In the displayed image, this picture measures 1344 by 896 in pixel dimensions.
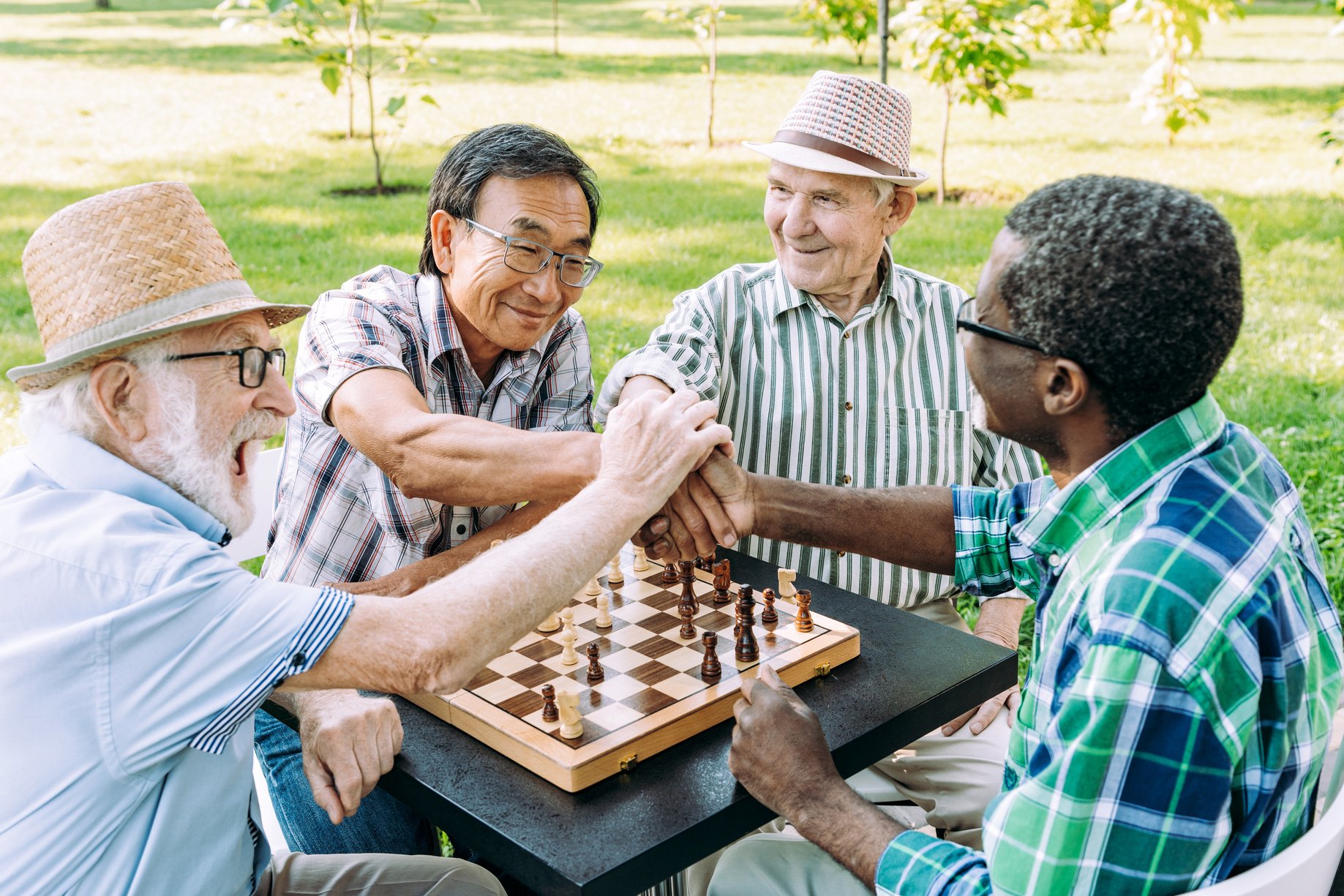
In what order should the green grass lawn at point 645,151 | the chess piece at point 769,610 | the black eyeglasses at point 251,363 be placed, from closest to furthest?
the black eyeglasses at point 251,363, the chess piece at point 769,610, the green grass lawn at point 645,151

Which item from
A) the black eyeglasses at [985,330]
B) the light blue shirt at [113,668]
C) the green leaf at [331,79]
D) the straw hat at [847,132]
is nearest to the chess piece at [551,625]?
the light blue shirt at [113,668]

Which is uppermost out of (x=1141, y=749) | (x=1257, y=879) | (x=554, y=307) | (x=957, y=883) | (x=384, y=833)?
(x=554, y=307)

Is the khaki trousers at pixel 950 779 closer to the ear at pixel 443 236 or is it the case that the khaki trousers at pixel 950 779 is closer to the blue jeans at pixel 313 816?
the blue jeans at pixel 313 816

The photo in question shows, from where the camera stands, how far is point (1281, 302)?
25.1 ft

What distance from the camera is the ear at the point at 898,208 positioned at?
3375 mm

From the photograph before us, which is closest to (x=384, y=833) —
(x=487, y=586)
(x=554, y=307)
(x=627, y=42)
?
(x=487, y=586)

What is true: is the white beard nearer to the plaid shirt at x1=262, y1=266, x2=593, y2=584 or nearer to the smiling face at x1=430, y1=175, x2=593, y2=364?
the plaid shirt at x1=262, y1=266, x2=593, y2=584

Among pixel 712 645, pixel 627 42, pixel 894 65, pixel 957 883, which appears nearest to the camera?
pixel 957 883

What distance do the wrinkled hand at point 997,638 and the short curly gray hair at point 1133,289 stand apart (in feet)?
4.67

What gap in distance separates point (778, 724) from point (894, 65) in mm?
15483

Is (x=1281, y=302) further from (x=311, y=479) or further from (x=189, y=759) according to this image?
(x=189, y=759)

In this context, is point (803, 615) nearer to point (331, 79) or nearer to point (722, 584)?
point (722, 584)

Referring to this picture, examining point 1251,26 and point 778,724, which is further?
point 1251,26

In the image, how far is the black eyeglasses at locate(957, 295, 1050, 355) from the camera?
1729mm
